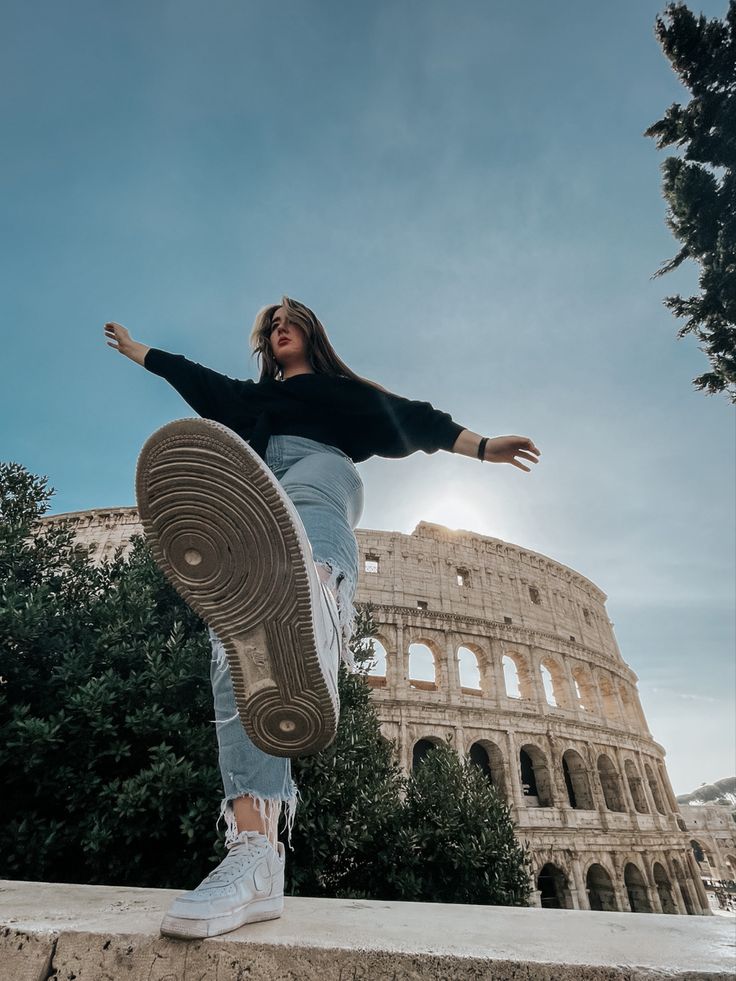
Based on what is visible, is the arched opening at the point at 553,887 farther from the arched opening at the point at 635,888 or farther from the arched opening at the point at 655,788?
the arched opening at the point at 655,788

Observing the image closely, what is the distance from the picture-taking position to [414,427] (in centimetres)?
227

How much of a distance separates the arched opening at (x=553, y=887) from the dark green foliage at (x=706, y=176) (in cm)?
1777

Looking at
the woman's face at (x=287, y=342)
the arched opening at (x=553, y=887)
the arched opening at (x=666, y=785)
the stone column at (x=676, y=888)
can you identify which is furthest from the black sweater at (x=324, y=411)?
the arched opening at (x=666, y=785)

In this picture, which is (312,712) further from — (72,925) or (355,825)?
(355,825)

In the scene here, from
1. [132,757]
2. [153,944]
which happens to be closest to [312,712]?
[153,944]

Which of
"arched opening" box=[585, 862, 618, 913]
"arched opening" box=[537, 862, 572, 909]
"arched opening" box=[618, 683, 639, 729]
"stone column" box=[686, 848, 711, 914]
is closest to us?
"arched opening" box=[537, 862, 572, 909]

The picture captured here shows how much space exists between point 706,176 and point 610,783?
76.0 feet

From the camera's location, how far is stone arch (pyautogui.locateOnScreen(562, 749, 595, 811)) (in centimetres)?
2066

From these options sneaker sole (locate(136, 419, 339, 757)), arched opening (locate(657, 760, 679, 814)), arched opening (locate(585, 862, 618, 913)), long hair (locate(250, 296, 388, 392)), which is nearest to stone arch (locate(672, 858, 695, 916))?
arched opening (locate(657, 760, 679, 814))

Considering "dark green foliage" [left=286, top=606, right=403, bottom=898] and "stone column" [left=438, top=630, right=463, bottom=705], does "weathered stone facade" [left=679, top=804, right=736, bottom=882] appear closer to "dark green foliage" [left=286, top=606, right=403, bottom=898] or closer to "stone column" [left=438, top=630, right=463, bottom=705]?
"stone column" [left=438, top=630, right=463, bottom=705]

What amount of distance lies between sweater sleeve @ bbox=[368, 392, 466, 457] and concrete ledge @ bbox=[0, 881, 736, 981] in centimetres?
167

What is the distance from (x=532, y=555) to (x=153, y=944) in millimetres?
26919

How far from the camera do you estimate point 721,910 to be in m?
29.0

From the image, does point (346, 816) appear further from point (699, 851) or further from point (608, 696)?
point (699, 851)
